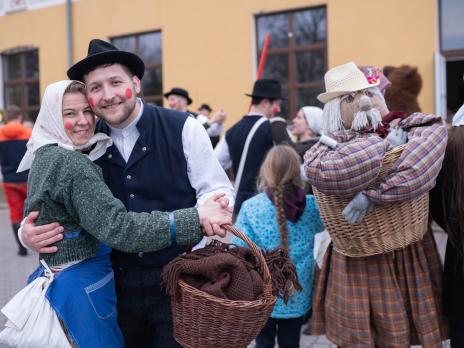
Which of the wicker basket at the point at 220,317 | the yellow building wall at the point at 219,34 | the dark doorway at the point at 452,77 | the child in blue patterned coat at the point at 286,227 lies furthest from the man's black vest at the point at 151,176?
the dark doorway at the point at 452,77

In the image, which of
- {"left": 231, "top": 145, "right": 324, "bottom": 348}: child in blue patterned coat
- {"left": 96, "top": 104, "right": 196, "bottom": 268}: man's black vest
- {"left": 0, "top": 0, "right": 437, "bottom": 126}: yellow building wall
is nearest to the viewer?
{"left": 96, "top": 104, "right": 196, "bottom": 268}: man's black vest

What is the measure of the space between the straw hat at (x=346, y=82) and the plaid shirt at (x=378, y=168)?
0.38 meters

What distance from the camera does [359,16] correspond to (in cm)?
819

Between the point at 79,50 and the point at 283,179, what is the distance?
32.2ft

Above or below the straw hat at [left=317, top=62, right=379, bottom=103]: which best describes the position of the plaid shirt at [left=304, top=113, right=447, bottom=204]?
below

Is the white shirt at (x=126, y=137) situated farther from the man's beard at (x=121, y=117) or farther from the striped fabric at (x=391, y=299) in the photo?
the striped fabric at (x=391, y=299)

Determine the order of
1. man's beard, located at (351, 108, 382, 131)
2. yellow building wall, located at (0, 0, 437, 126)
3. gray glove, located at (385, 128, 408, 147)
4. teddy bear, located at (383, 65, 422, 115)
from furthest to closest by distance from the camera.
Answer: yellow building wall, located at (0, 0, 437, 126)
teddy bear, located at (383, 65, 422, 115)
man's beard, located at (351, 108, 382, 131)
gray glove, located at (385, 128, 408, 147)

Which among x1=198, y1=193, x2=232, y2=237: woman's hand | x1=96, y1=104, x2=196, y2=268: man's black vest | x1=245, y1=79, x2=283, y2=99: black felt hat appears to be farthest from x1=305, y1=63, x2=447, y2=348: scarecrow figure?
x1=245, y1=79, x2=283, y2=99: black felt hat

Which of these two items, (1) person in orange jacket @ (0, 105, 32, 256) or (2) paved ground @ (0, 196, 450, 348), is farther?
(1) person in orange jacket @ (0, 105, 32, 256)

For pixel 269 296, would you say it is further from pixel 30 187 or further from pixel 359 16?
pixel 359 16

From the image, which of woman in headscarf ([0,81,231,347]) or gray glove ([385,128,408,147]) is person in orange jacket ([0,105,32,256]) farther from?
gray glove ([385,128,408,147])

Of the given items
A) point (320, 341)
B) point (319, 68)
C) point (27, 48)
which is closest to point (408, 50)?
point (319, 68)

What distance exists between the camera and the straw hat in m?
2.26

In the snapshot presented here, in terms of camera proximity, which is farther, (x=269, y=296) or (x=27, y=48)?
(x=27, y=48)
